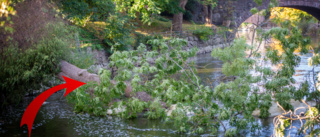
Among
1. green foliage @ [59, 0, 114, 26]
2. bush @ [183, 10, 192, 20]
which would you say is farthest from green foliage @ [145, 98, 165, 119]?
bush @ [183, 10, 192, 20]

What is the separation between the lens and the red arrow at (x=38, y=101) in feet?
28.9

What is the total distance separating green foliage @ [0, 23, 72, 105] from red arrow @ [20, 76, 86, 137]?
1.78ft

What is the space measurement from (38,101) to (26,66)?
197cm

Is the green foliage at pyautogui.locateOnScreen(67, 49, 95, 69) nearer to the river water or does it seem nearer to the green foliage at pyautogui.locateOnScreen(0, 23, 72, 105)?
the green foliage at pyautogui.locateOnScreen(0, 23, 72, 105)

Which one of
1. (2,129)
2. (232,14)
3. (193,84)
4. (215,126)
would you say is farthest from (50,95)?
(232,14)

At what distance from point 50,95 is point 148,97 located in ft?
13.6

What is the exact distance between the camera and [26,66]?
9078mm

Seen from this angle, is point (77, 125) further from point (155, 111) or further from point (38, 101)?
point (38, 101)

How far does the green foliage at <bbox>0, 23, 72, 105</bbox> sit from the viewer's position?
870 centimetres

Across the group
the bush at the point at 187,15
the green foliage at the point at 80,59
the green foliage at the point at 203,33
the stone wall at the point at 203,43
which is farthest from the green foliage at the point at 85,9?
the bush at the point at 187,15

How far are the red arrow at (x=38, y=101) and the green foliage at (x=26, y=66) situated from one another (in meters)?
0.54

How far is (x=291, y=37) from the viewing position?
26.1 feet

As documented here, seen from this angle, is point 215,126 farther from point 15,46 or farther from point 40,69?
point 15,46

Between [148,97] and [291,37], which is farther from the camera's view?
[148,97]
